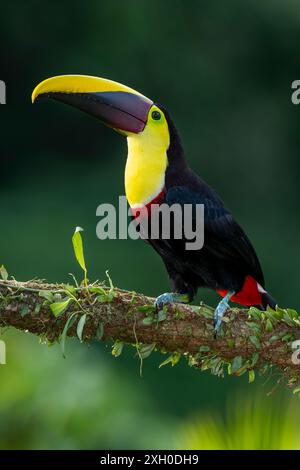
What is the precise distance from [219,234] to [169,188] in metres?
0.17

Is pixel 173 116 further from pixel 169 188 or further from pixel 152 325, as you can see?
pixel 152 325

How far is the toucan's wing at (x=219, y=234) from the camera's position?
2916mm

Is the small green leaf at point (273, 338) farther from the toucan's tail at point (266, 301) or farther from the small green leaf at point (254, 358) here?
the toucan's tail at point (266, 301)

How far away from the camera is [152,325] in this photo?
2.50 m

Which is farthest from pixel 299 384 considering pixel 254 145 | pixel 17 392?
pixel 254 145

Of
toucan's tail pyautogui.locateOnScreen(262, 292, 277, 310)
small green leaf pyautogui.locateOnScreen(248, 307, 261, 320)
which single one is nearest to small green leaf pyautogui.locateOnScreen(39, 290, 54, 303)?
small green leaf pyautogui.locateOnScreen(248, 307, 261, 320)

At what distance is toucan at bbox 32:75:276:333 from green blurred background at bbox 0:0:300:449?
3.16 m

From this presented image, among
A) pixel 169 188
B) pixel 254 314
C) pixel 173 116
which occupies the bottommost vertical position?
pixel 254 314

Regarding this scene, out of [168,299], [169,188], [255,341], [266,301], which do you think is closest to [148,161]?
[169,188]

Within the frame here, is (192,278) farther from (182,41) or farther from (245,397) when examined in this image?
(182,41)

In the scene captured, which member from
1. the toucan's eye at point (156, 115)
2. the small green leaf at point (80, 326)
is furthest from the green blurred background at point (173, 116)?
the small green leaf at point (80, 326)

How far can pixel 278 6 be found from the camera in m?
8.40

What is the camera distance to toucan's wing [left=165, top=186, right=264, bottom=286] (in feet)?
9.57

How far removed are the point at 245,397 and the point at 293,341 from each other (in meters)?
0.30
